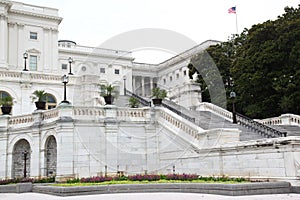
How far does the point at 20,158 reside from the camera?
2522cm

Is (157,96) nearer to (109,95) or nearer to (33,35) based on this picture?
(109,95)

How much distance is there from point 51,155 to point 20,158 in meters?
2.91

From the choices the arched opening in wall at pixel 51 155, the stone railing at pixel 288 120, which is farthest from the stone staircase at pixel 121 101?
the stone railing at pixel 288 120

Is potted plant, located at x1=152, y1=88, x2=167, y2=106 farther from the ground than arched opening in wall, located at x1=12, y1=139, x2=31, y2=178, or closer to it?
farther from the ground

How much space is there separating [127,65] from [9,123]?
49829 mm

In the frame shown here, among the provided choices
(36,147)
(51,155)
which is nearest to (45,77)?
(36,147)

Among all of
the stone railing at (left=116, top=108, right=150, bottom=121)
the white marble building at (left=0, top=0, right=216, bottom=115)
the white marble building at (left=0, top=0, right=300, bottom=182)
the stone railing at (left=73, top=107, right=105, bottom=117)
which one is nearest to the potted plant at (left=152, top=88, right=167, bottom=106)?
the white marble building at (left=0, top=0, right=300, bottom=182)

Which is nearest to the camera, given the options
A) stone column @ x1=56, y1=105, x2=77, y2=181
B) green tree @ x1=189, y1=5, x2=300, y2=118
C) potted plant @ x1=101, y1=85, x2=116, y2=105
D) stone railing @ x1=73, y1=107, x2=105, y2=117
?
stone column @ x1=56, y1=105, x2=77, y2=181

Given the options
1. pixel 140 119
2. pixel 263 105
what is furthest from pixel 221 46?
pixel 140 119

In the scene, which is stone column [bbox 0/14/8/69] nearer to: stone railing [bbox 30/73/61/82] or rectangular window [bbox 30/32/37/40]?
rectangular window [bbox 30/32/37/40]

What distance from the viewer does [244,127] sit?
25.4 metres

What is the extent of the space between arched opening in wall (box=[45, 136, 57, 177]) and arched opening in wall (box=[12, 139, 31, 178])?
1799mm

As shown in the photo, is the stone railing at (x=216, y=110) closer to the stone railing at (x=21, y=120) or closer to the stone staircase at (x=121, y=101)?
the stone staircase at (x=121, y=101)

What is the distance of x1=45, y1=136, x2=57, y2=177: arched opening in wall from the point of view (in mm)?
23472
